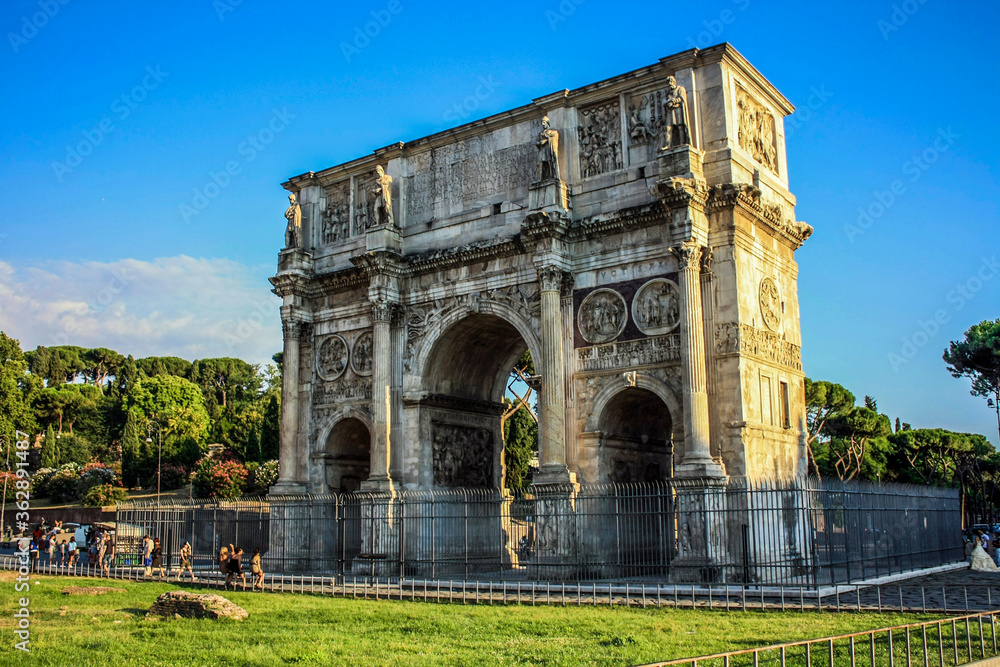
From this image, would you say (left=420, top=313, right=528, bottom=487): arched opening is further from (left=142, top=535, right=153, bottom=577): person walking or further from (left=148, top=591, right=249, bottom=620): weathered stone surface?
(left=148, top=591, right=249, bottom=620): weathered stone surface

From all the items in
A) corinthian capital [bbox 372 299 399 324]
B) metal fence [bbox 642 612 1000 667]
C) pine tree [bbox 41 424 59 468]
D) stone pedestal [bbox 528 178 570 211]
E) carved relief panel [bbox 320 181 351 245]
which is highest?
carved relief panel [bbox 320 181 351 245]

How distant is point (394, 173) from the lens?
2648 centimetres

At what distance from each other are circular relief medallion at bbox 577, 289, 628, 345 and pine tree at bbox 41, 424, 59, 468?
52.3m

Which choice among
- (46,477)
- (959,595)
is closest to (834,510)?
(959,595)

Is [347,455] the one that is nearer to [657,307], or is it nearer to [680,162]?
[657,307]

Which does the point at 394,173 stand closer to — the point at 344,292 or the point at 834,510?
the point at 344,292

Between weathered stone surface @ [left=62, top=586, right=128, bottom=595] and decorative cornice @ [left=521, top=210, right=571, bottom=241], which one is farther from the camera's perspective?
decorative cornice @ [left=521, top=210, right=571, bottom=241]

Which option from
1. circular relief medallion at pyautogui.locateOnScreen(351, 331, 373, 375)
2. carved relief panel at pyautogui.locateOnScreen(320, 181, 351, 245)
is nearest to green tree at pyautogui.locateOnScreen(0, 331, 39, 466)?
carved relief panel at pyautogui.locateOnScreen(320, 181, 351, 245)

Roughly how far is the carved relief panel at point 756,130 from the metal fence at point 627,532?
8.04 m

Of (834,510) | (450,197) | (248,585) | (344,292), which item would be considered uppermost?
(450,197)

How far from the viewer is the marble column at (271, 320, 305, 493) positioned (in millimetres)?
26547

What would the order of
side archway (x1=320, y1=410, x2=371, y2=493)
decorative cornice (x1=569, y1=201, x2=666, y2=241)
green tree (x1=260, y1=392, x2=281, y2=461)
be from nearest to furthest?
decorative cornice (x1=569, y1=201, x2=666, y2=241)
side archway (x1=320, y1=410, x2=371, y2=493)
green tree (x1=260, y1=392, x2=281, y2=461)

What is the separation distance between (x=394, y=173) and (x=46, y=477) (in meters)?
43.3

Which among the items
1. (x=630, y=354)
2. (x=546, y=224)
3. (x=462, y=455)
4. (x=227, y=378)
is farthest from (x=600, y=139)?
(x=227, y=378)
